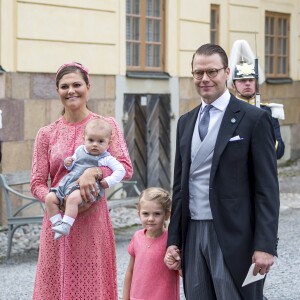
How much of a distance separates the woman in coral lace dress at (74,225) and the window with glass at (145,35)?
934cm

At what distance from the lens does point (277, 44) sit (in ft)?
66.3

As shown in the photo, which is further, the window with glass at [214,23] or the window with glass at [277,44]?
the window with glass at [277,44]

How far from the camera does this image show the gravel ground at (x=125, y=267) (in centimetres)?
820

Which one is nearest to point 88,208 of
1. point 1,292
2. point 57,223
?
point 57,223

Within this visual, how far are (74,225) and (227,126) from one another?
1027mm

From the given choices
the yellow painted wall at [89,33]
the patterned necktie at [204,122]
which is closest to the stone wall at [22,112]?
the yellow painted wall at [89,33]

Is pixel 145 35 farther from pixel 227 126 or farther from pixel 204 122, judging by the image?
pixel 227 126

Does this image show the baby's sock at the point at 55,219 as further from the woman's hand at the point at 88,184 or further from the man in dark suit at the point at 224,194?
the man in dark suit at the point at 224,194

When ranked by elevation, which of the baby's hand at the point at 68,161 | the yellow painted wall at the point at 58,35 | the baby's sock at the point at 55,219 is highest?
the yellow painted wall at the point at 58,35

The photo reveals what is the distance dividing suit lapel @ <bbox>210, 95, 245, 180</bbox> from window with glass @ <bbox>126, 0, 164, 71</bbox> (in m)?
9.87

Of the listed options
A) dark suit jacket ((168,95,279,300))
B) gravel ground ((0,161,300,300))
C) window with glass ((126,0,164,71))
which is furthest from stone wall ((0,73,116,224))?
Answer: dark suit jacket ((168,95,279,300))

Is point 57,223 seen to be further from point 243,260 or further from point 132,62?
point 132,62

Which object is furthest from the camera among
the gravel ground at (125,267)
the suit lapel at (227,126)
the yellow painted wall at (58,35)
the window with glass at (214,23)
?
the window with glass at (214,23)

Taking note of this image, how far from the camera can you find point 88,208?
17.6 feet
